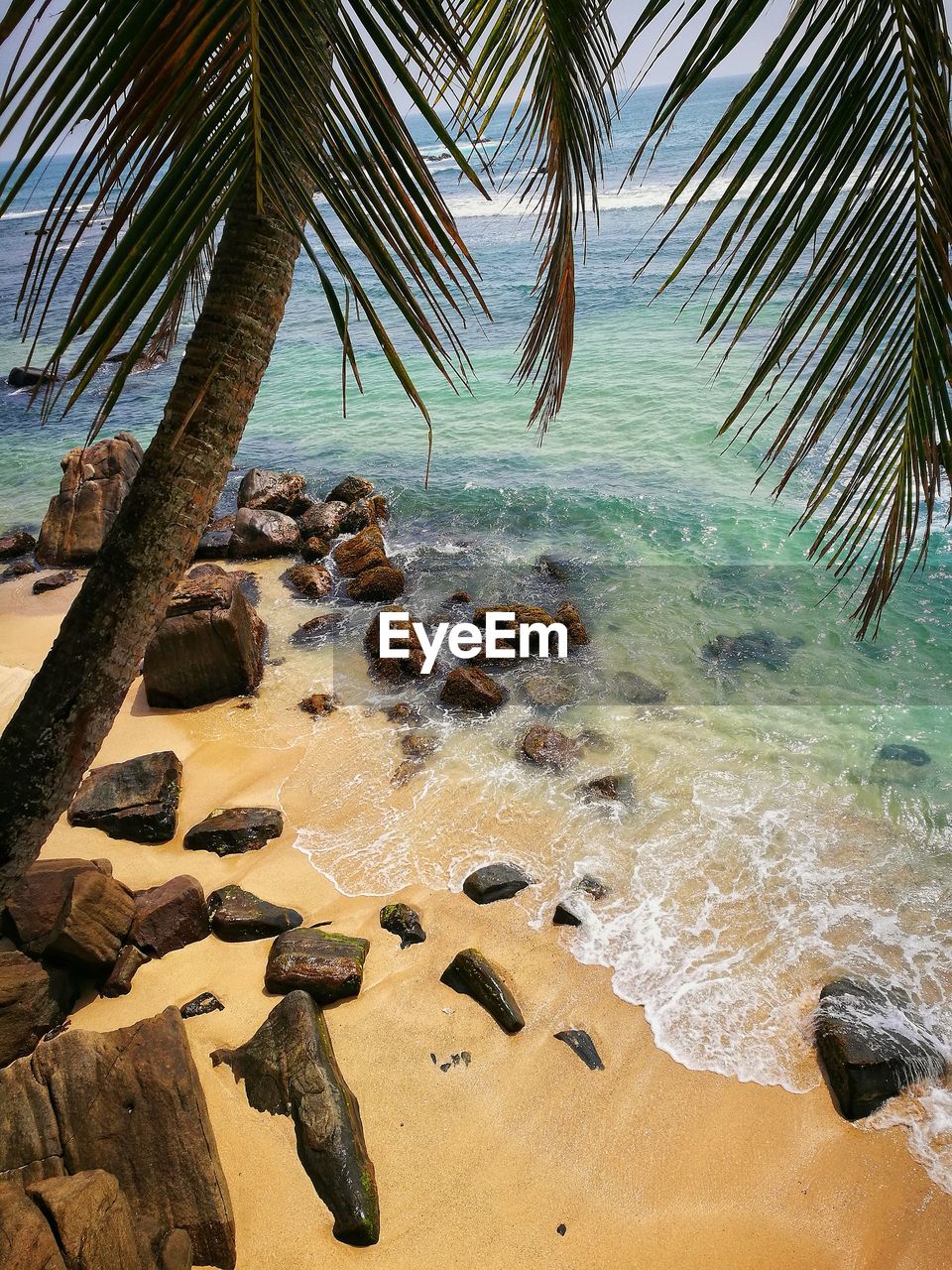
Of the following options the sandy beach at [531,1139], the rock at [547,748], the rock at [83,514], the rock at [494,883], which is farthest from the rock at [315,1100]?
the rock at [83,514]

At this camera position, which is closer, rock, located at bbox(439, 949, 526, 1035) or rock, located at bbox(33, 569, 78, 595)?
rock, located at bbox(439, 949, 526, 1035)

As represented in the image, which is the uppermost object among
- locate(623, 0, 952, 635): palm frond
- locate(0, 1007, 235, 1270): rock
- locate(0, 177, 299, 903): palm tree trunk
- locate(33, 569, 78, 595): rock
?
locate(623, 0, 952, 635): palm frond

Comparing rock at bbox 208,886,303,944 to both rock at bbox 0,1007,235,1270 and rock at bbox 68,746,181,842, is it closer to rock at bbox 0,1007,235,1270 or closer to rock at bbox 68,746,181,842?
rock at bbox 68,746,181,842

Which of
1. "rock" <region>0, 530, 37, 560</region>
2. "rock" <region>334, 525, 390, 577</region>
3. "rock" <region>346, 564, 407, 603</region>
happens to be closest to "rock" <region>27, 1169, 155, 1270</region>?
"rock" <region>346, 564, 407, 603</region>

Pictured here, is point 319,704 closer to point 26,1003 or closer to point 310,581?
point 310,581

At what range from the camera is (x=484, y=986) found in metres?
4.55

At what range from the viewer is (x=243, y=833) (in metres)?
5.66

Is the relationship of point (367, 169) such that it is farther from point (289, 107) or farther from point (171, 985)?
point (171, 985)

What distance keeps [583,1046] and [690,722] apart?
10.7ft

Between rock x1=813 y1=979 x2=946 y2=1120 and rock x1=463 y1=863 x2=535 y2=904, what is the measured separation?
1851 mm

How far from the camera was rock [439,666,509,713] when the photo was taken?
283 inches

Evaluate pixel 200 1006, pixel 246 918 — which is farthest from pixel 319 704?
pixel 200 1006

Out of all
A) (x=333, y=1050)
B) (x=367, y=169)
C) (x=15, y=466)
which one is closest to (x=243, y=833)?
(x=333, y=1050)

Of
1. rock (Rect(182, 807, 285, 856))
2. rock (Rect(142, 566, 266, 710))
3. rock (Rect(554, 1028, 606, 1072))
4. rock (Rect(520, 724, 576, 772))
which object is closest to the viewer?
rock (Rect(554, 1028, 606, 1072))
